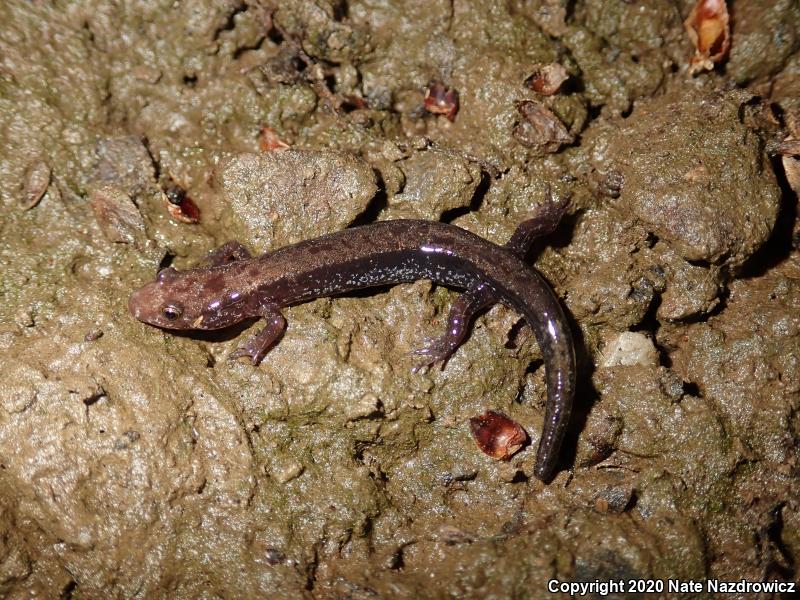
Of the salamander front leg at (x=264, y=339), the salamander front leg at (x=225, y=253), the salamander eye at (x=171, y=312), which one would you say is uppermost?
the salamander front leg at (x=225, y=253)

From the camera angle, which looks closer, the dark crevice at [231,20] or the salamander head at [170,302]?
the salamander head at [170,302]

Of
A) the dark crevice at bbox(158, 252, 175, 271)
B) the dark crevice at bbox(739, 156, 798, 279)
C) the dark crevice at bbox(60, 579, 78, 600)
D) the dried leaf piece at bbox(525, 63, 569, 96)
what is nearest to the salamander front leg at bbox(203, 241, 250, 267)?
the dark crevice at bbox(158, 252, 175, 271)

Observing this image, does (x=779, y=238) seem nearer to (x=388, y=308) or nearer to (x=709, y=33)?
(x=709, y=33)

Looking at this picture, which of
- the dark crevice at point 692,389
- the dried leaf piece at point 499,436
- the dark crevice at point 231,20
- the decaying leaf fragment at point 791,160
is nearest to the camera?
the dried leaf piece at point 499,436

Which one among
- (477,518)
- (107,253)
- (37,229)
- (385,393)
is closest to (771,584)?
(477,518)

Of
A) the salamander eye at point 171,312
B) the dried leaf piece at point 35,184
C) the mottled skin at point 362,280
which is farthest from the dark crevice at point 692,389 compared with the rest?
the dried leaf piece at point 35,184

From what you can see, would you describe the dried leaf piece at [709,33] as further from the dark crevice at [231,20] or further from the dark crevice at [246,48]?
the dark crevice at [231,20]

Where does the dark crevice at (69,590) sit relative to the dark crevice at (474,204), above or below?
below

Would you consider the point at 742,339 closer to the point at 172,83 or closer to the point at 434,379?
the point at 434,379
